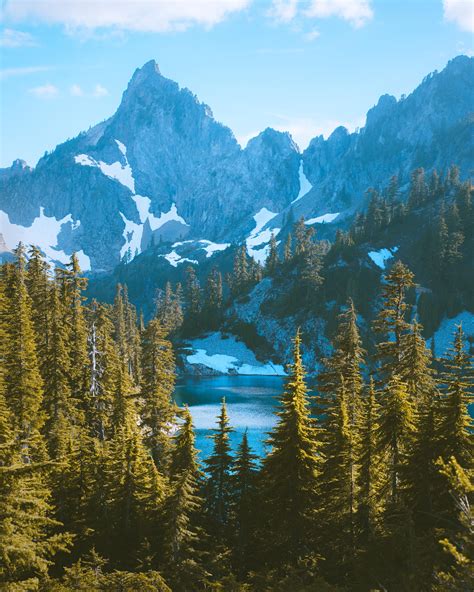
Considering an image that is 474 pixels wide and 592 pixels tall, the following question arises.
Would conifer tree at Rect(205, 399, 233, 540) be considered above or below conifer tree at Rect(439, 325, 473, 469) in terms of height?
below

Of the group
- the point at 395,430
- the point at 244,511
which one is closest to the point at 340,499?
the point at 395,430

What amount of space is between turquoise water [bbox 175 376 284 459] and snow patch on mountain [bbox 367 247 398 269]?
129 feet

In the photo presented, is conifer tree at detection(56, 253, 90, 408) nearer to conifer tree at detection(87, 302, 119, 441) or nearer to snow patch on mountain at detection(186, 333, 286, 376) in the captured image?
conifer tree at detection(87, 302, 119, 441)

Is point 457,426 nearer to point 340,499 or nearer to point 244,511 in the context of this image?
point 340,499

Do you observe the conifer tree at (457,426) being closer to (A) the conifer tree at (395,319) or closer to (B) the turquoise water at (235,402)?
(A) the conifer tree at (395,319)

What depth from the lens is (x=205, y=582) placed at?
655 inches

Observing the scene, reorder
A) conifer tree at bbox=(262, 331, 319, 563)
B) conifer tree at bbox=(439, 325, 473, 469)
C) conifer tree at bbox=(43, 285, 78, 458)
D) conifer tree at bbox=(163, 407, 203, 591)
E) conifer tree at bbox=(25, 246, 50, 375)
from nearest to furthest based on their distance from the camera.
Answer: conifer tree at bbox=(439, 325, 473, 469) < conifer tree at bbox=(163, 407, 203, 591) < conifer tree at bbox=(262, 331, 319, 563) < conifer tree at bbox=(43, 285, 78, 458) < conifer tree at bbox=(25, 246, 50, 375)

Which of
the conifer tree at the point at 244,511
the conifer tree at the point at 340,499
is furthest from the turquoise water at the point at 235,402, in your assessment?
the conifer tree at the point at 340,499

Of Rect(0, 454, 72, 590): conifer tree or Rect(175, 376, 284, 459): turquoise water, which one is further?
Rect(175, 376, 284, 459): turquoise water

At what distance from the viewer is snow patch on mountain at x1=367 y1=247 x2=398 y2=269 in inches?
4808

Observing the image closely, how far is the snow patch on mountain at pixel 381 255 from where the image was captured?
122 meters

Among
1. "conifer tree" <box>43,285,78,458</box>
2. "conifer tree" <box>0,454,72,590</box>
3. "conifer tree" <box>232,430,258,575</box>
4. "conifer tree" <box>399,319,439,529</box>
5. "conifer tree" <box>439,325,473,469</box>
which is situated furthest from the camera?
"conifer tree" <box>43,285,78,458</box>

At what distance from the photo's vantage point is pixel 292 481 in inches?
797

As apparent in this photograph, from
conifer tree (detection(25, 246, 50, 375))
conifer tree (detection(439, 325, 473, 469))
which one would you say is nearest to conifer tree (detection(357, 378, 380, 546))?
conifer tree (detection(439, 325, 473, 469))
